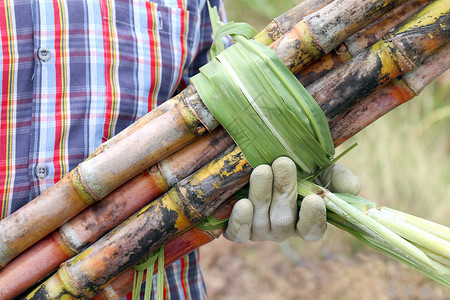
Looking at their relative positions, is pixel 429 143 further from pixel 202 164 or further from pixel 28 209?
pixel 28 209

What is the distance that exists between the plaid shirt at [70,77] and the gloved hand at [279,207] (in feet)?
1.03

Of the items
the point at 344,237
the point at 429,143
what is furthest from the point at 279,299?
the point at 429,143

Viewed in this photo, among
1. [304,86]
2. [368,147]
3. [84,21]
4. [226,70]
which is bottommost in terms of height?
[368,147]

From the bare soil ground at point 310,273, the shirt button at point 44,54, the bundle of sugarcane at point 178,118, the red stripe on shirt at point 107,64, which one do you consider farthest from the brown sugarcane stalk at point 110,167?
the bare soil ground at point 310,273

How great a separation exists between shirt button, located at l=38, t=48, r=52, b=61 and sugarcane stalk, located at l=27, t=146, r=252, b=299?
1.18 feet

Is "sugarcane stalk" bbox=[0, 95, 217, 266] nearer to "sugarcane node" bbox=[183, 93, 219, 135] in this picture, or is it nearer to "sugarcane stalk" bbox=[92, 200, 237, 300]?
"sugarcane node" bbox=[183, 93, 219, 135]

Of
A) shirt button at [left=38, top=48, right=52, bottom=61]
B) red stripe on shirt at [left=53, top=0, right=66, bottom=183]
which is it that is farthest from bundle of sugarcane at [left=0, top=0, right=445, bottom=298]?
shirt button at [left=38, top=48, right=52, bottom=61]

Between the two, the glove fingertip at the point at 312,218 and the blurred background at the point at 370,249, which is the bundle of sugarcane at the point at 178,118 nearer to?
the glove fingertip at the point at 312,218

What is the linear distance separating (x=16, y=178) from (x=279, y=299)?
71.0 inches

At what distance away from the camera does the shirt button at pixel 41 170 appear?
34.5 inches

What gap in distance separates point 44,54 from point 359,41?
597 millimetres

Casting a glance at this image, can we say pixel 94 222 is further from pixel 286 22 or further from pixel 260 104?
pixel 286 22

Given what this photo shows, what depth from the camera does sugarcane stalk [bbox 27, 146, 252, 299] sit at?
2.60 feet

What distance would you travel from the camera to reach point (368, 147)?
8.99ft
